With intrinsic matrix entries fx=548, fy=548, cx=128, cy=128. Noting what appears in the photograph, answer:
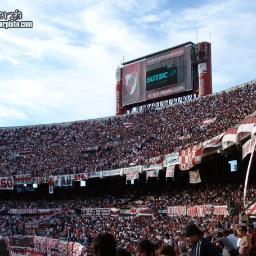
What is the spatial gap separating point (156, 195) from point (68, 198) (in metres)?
11.2

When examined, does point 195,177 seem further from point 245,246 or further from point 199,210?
point 245,246

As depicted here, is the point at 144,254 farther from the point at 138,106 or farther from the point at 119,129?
the point at 138,106

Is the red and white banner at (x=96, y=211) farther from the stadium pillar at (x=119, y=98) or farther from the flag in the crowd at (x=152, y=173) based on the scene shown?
the stadium pillar at (x=119, y=98)

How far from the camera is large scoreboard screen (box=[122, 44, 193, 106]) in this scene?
46219mm

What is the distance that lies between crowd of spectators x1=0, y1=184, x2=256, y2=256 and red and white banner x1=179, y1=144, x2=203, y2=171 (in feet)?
8.40

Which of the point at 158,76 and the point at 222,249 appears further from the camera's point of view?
the point at 158,76

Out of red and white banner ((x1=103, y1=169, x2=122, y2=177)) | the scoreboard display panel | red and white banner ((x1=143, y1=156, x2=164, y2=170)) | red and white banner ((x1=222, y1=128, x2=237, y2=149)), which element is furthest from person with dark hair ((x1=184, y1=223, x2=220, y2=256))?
the scoreboard display panel

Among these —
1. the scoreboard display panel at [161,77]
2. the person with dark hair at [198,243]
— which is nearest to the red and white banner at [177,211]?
the scoreboard display panel at [161,77]

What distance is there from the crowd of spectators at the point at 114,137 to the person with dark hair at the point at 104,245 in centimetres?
2676

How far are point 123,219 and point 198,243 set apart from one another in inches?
1184

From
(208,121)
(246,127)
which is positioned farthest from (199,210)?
(246,127)

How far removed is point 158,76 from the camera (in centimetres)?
4847

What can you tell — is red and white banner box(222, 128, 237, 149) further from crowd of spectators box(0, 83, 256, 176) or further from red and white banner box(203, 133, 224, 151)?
crowd of spectators box(0, 83, 256, 176)

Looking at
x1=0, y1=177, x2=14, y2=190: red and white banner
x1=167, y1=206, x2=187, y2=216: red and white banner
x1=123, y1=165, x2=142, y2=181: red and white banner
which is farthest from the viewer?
x1=0, y1=177, x2=14, y2=190: red and white banner
